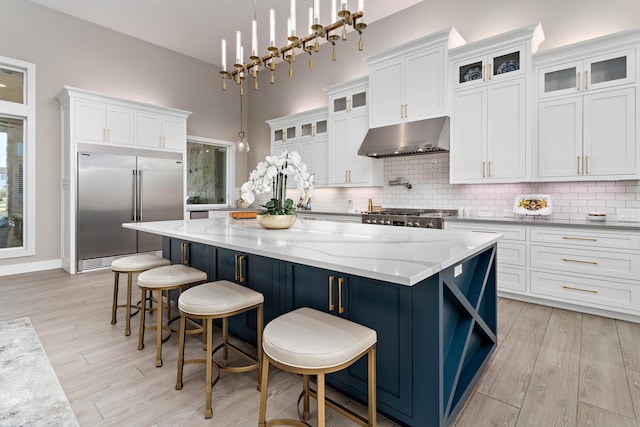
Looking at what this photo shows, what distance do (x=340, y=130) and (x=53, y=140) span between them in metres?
4.28

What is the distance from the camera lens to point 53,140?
15.9 ft

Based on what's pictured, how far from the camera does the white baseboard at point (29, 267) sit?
4.49m

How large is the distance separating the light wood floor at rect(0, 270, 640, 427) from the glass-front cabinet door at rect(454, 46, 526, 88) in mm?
2546

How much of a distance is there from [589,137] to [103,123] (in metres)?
6.10

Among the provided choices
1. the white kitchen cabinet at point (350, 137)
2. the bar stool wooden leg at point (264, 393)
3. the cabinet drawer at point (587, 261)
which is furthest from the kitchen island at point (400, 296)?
the white kitchen cabinet at point (350, 137)

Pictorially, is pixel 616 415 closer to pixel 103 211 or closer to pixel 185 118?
pixel 103 211

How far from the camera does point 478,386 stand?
189 centimetres

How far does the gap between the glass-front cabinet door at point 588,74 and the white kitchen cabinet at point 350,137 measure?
220 cm

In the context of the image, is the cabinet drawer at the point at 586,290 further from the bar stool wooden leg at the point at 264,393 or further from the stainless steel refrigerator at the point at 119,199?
the stainless steel refrigerator at the point at 119,199

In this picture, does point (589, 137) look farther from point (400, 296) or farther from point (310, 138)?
point (310, 138)

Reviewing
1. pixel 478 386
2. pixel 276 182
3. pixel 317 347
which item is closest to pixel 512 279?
pixel 478 386

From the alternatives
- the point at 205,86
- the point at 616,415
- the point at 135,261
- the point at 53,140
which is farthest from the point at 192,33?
the point at 616,415

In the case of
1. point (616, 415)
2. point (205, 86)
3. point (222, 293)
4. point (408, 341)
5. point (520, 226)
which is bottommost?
point (616, 415)

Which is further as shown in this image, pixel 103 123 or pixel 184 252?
pixel 103 123
